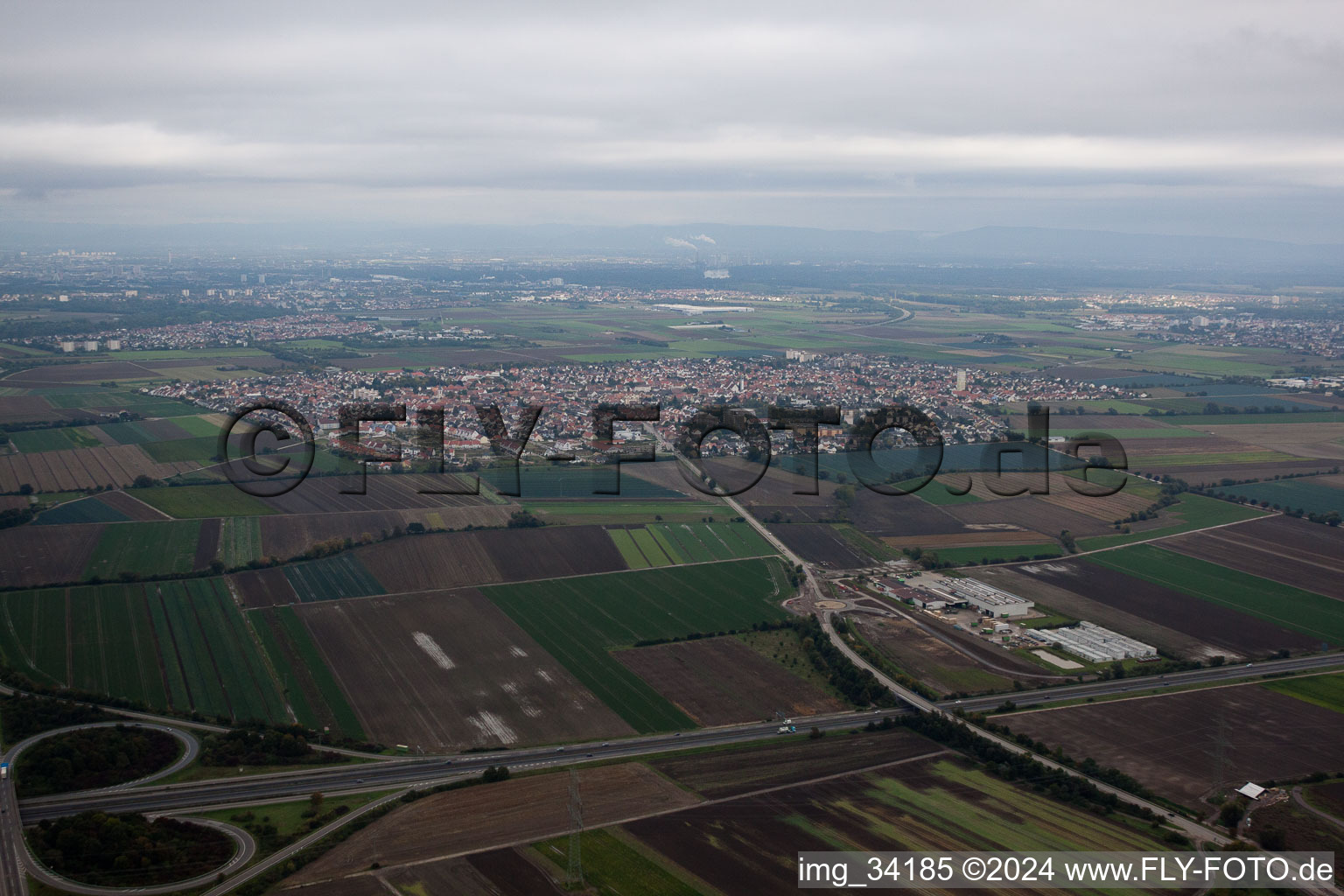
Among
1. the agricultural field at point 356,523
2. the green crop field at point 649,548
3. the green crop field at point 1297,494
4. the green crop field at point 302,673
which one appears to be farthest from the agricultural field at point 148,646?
the green crop field at point 1297,494

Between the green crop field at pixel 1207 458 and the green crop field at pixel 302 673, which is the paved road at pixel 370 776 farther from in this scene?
the green crop field at pixel 1207 458

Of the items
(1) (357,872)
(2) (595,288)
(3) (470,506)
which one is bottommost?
(1) (357,872)

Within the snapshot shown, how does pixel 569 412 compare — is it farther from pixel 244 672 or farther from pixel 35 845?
pixel 35 845

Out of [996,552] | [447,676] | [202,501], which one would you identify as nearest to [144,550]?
[202,501]

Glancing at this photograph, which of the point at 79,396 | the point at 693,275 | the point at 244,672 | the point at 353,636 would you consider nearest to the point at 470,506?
the point at 353,636

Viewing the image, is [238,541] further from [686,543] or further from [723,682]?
[723,682]

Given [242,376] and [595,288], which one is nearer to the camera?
[242,376]
